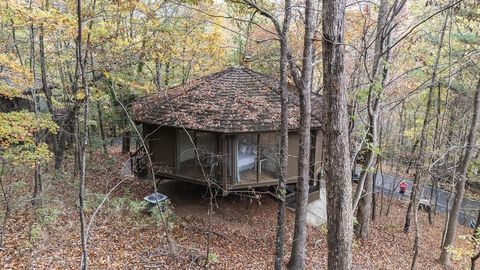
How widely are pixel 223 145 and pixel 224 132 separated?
0.71 meters

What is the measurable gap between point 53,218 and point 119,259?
234 cm

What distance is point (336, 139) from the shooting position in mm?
4879

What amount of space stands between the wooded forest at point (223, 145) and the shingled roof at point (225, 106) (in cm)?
6

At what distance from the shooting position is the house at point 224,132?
35.9 feet

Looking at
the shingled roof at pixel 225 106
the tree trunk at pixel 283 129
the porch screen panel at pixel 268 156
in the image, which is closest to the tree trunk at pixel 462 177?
the shingled roof at pixel 225 106

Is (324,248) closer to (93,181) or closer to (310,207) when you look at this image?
(310,207)

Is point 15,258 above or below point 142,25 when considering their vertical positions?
below

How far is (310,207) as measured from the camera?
45.3 ft

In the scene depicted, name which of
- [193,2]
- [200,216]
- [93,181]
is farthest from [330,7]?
[93,181]

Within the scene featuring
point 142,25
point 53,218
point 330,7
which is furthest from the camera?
point 142,25

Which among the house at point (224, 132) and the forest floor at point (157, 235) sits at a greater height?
the house at point (224, 132)

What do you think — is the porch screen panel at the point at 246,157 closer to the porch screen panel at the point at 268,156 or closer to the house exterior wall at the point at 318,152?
the porch screen panel at the point at 268,156

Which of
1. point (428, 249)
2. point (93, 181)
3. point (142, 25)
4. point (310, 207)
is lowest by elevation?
point (428, 249)

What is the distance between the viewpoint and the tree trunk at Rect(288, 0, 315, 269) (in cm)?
825
